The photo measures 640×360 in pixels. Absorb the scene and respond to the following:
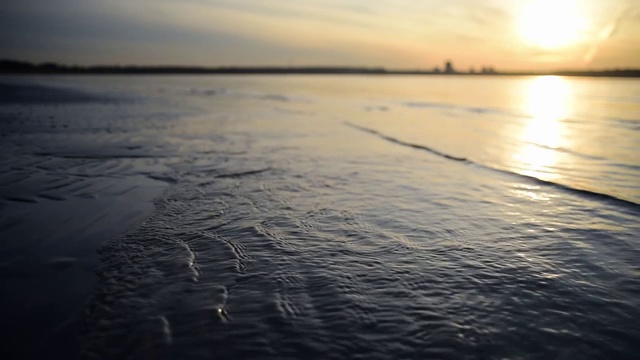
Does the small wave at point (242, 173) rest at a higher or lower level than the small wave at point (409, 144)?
lower

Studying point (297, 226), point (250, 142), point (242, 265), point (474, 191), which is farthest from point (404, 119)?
point (242, 265)

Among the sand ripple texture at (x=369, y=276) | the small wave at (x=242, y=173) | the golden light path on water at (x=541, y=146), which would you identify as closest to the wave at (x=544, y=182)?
the sand ripple texture at (x=369, y=276)

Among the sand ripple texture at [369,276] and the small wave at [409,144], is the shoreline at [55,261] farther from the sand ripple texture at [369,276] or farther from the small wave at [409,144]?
the small wave at [409,144]

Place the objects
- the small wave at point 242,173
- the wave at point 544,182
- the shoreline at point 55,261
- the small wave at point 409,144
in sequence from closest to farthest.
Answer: the shoreline at point 55,261 < the wave at point 544,182 < the small wave at point 242,173 < the small wave at point 409,144

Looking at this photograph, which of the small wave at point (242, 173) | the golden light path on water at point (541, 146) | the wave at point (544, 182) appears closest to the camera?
the wave at point (544, 182)

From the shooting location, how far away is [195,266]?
16.8ft

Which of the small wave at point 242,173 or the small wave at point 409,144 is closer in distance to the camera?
the small wave at point 242,173

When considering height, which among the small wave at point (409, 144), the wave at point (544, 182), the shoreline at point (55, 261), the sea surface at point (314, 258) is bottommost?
the shoreline at point (55, 261)

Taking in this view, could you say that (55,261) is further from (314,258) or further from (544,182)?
(544,182)

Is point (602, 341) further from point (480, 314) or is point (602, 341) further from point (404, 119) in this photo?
point (404, 119)

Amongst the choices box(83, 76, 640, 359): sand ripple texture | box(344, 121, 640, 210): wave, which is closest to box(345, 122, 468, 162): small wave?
box(344, 121, 640, 210): wave

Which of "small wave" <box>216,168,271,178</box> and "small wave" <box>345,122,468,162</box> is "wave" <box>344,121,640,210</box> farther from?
"small wave" <box>216,168,271,178</box>

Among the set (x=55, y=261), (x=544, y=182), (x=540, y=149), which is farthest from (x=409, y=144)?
(x=55, y=261)

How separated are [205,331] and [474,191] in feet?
24.8
